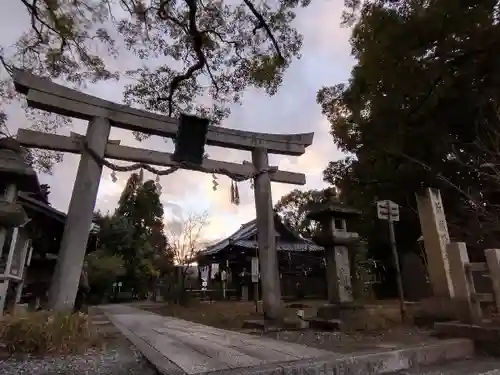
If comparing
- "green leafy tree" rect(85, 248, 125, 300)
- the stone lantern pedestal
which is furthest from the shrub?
"green leafy tree" rect(85, 248, 125, 300)

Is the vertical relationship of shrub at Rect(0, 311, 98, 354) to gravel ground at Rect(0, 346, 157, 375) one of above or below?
above

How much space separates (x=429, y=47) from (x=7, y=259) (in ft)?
44.5

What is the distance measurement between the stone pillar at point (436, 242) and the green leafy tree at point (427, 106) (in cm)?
217

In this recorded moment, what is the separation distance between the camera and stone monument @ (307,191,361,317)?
25.0 feet

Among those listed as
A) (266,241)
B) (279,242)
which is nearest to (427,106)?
(266,241)

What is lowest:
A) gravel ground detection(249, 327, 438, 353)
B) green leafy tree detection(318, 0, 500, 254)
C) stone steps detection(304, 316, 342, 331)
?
gravel ground detection(249, 327, 438, 353)

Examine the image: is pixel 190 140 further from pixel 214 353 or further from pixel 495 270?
pixel 495 270

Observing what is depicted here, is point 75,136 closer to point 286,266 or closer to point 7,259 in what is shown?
point 7,259

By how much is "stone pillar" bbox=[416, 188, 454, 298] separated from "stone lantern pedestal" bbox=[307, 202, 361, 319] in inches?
70.4

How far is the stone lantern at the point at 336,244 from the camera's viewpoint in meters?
7.66

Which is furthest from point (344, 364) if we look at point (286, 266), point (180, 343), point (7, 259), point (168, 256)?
point (168, 256)

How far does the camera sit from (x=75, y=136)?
676 cm

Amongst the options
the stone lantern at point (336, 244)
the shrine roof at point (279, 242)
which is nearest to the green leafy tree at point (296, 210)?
the shrine roof at point (279, 242)

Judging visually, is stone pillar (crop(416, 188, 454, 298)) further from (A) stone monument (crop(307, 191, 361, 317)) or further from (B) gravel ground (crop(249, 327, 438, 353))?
(A) stone monument (crop(307, 191, 361, 317))
